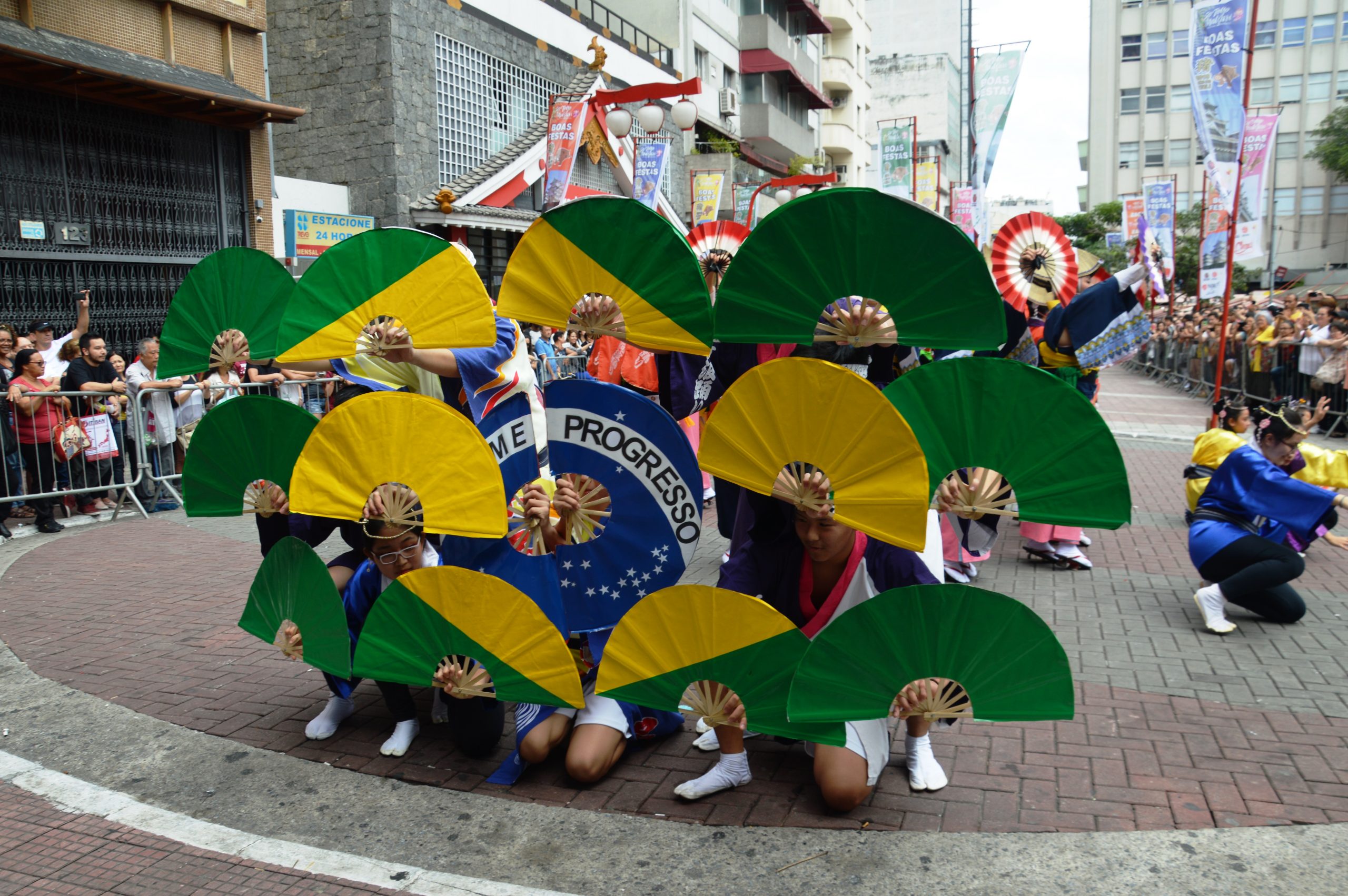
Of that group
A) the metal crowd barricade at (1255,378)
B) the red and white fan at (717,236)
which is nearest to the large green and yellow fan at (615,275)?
the red and white fan at (717,236)

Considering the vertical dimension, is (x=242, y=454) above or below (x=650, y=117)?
below

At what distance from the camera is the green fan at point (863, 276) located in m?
3.09

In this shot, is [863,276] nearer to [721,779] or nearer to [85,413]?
[721,779]

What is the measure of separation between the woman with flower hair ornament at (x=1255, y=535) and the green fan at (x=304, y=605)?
4.74 metres

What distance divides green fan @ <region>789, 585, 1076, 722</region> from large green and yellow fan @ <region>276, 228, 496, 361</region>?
177 cm

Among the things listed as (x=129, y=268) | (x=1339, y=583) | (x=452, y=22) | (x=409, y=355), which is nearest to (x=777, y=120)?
(x=452, y=22)

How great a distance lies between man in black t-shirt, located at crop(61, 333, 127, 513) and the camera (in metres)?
9.23

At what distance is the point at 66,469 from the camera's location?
359 inches

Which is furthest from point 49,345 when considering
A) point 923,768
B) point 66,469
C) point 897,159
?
point 897,159

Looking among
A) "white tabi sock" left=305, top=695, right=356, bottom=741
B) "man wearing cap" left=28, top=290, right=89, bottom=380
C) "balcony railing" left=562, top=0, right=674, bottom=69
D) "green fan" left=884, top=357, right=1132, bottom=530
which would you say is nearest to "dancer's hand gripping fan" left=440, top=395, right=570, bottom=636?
"white tabi sock" left=305, top=695, right=356, bottom=741

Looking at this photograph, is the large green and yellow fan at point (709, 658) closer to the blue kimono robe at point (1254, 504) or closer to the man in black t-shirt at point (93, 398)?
the blue kimono robe at point (1254, 504)

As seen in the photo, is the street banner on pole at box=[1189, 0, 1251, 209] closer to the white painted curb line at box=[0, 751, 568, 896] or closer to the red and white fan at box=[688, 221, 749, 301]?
the red and white fan at box=[688, 221, 749, 301]

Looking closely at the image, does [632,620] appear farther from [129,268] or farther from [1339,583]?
[129,268]

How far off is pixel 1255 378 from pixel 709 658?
1614 cm
